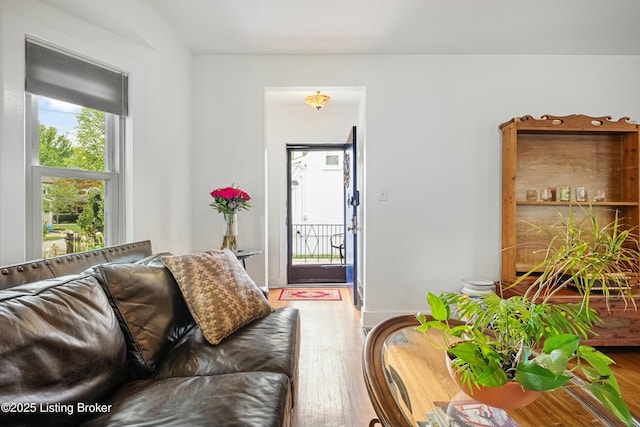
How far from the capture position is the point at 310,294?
13.1 feet

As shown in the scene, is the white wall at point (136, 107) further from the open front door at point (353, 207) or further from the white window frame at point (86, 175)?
the open front door at point (353, 207)

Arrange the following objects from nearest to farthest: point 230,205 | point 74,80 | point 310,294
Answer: point 74,80, point 230,205, point 310,294

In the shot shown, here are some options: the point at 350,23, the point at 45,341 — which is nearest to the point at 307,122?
the point at 350,23

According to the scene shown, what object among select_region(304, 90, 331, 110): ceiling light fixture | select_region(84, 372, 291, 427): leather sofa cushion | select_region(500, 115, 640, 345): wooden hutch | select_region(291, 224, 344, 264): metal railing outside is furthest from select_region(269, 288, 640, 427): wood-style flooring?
select_region(291, 224, 344, 264): metal railing outside

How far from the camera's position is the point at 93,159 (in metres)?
2.00

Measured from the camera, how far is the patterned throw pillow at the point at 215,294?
1467mm

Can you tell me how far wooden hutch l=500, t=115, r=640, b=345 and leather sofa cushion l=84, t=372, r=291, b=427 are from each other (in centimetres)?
236

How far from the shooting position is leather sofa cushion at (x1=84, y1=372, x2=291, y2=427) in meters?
0.92

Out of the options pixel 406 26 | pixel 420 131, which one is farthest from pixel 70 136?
pixel 420 131

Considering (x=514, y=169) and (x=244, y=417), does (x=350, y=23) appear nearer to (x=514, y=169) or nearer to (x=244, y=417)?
(x=514, y=169)

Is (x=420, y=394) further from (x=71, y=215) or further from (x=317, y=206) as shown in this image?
(x=317, y=206)

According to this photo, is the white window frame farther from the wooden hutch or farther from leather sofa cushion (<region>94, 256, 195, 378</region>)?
the wooden hutch

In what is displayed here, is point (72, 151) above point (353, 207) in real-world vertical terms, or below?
above

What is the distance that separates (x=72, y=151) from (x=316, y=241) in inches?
195
